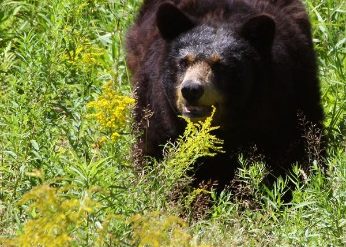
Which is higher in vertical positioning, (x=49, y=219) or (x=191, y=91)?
(x=49, y=219)

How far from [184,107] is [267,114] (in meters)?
0.68

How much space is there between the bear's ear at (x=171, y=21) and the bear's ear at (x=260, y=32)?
40 cm

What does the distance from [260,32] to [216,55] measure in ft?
1.14

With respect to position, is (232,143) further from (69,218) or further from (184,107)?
(69,218)

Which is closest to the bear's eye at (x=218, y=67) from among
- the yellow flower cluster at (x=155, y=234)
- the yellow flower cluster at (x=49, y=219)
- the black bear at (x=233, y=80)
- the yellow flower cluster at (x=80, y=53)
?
the black bear at (x=233, y=80)

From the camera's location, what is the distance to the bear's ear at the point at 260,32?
829 centimetres

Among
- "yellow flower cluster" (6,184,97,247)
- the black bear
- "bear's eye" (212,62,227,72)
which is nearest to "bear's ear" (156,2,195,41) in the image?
the black bear

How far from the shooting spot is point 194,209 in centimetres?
752

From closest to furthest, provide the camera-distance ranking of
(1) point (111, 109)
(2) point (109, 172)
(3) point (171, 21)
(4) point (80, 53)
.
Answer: (1) point (111, 109), (2) point (109, 172), (3) point (171, 21), (4) point (80, 53)

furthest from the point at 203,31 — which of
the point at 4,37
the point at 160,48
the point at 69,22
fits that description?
the point at 4,37

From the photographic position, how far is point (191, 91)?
7.99 metres

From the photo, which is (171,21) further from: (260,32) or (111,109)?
(111,109)

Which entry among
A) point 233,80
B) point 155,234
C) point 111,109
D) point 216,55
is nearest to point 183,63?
point 216,55

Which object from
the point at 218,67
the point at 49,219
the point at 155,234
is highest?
the point at 49,219
